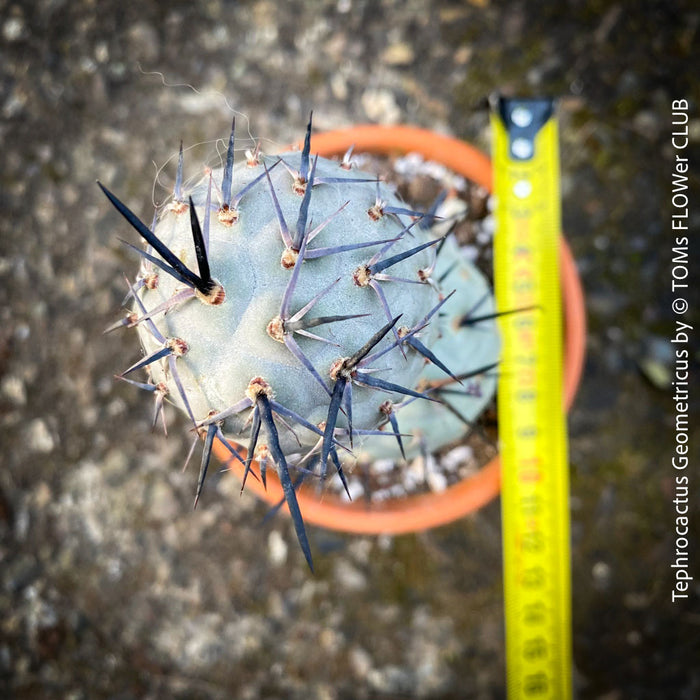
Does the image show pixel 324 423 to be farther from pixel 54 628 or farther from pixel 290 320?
pixel 54 628

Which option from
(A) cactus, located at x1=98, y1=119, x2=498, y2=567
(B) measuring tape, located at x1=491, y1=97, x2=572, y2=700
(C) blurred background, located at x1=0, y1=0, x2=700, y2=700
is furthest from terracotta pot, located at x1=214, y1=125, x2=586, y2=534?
(A) cactus, located at x1=98, y1=119, x2=498, y2=567

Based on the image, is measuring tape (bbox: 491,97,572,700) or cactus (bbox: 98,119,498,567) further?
measuring tape (bbox: 491,97,572,700)

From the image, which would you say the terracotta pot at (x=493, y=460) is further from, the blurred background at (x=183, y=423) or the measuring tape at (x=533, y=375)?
the blurred background at (x=183, y=423)

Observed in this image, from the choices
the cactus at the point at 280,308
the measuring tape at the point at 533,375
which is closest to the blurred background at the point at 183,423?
the measuring tape at the point at 533,375

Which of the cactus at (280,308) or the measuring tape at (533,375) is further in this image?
the measuring tape at (533,375)

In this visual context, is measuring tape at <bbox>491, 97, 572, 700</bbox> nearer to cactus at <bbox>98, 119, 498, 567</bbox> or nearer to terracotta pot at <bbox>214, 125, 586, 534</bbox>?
terracotta pot at <bbox>214, 125, 586, 534</bbox>
